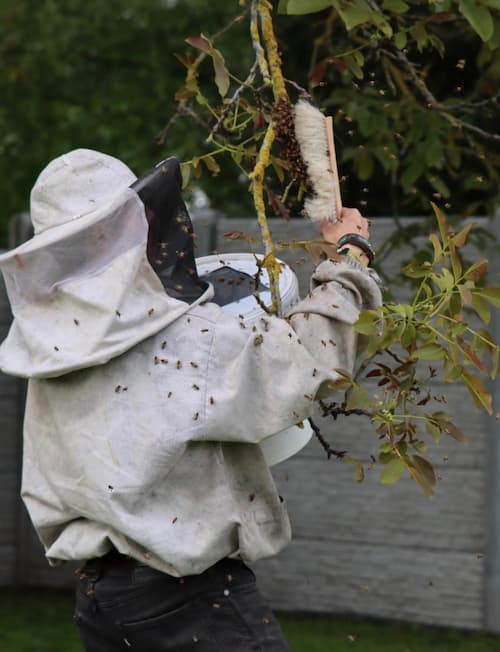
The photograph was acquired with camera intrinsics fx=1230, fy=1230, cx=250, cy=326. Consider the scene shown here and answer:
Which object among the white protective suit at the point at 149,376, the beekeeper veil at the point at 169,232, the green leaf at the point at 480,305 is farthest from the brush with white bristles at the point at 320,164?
the green leaf at the point at 480,305

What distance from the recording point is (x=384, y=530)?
5312mm

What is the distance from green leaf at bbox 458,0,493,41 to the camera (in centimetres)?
284

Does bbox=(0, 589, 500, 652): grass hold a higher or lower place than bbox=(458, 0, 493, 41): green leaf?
lower

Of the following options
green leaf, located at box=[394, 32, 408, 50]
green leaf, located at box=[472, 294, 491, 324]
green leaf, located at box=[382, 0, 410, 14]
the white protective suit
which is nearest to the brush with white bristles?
the white protective suit

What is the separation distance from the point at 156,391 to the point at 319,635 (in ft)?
9.93

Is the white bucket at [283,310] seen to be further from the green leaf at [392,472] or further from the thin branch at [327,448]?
the green leaf at [392,472]

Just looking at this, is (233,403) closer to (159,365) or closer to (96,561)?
(159,365)

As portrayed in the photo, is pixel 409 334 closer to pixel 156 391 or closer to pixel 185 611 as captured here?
pixel 156 391

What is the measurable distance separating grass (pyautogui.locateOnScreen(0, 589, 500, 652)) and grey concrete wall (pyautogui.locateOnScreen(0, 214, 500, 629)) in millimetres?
58

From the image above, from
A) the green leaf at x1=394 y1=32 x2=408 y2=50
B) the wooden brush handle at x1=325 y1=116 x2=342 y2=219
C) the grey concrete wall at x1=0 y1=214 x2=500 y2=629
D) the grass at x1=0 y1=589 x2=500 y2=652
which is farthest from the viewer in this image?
the grey concrete wall at x1=0 y1=214 x2=500 y2=629

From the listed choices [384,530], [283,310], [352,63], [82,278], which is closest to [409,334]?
[283,310]

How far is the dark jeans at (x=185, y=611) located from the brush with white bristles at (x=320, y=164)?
76cm

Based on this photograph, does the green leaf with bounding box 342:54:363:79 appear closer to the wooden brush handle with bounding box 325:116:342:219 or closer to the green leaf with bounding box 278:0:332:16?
the green leaf with bounding box 278:0:332:16

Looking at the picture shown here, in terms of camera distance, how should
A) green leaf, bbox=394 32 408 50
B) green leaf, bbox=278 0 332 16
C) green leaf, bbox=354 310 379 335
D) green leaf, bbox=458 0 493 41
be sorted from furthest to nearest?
green leaf, bbox=394 32 408 50 < green leaf, bbox=458 0 493 41 < green leaf, bbox=278 0 332 16 < green leaf, bbox=354 310 379 335
